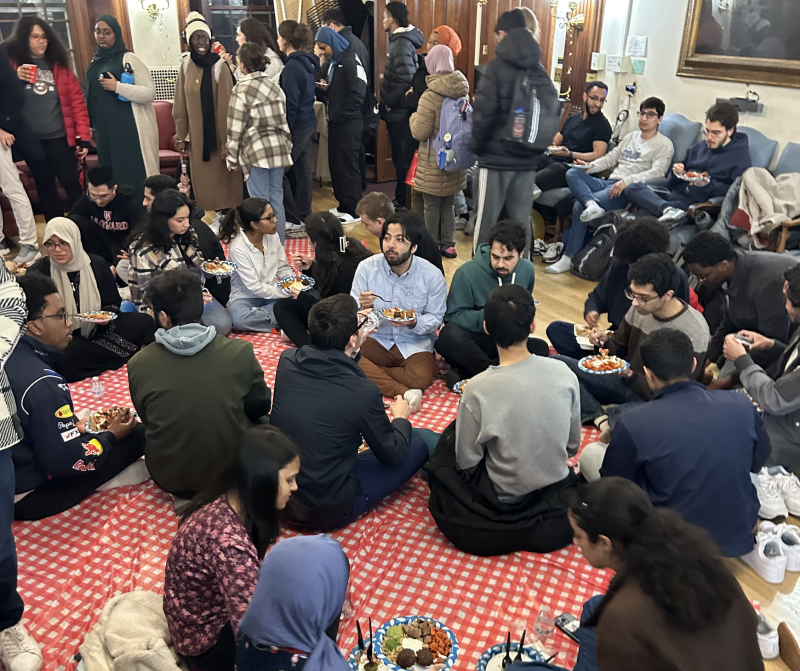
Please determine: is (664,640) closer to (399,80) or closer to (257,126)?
(257,126)

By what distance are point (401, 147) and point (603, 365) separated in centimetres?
434

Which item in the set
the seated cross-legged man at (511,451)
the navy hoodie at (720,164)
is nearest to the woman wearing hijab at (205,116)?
the navy hoodie at (720,164)

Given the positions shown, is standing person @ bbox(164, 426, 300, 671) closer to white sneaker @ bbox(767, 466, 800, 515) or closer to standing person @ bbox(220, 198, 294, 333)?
white sneaker @ bbox(767, 466, 800, 515)

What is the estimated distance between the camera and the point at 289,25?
6.33 metres

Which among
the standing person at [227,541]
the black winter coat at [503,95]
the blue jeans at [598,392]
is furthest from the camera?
the black winter coat at [503,95]

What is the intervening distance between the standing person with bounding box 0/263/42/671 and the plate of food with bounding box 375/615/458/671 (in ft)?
3.69

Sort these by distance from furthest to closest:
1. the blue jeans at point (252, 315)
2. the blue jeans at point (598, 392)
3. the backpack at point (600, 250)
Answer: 1. the backpack at point (600, 250)
2. the blue jeans at point (252, 315)
3. the blue jeans at point (598, 392)

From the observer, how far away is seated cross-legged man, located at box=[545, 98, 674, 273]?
5824 millimetres

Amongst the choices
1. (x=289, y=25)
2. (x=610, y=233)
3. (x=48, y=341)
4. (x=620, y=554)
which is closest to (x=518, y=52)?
(x=610, y=233)

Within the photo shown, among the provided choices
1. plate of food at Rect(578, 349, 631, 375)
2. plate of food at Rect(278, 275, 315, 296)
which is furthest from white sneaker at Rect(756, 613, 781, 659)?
plate of food at Rect(278, 275, 315, 296)

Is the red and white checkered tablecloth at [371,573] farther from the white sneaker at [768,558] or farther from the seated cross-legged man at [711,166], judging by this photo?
the seated cross-legged man at [711,166]

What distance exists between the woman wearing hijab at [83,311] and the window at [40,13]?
15.9 ft

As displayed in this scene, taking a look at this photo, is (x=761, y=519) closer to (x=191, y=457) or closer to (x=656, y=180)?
(x=191, y=457)

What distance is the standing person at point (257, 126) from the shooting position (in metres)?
5.66
